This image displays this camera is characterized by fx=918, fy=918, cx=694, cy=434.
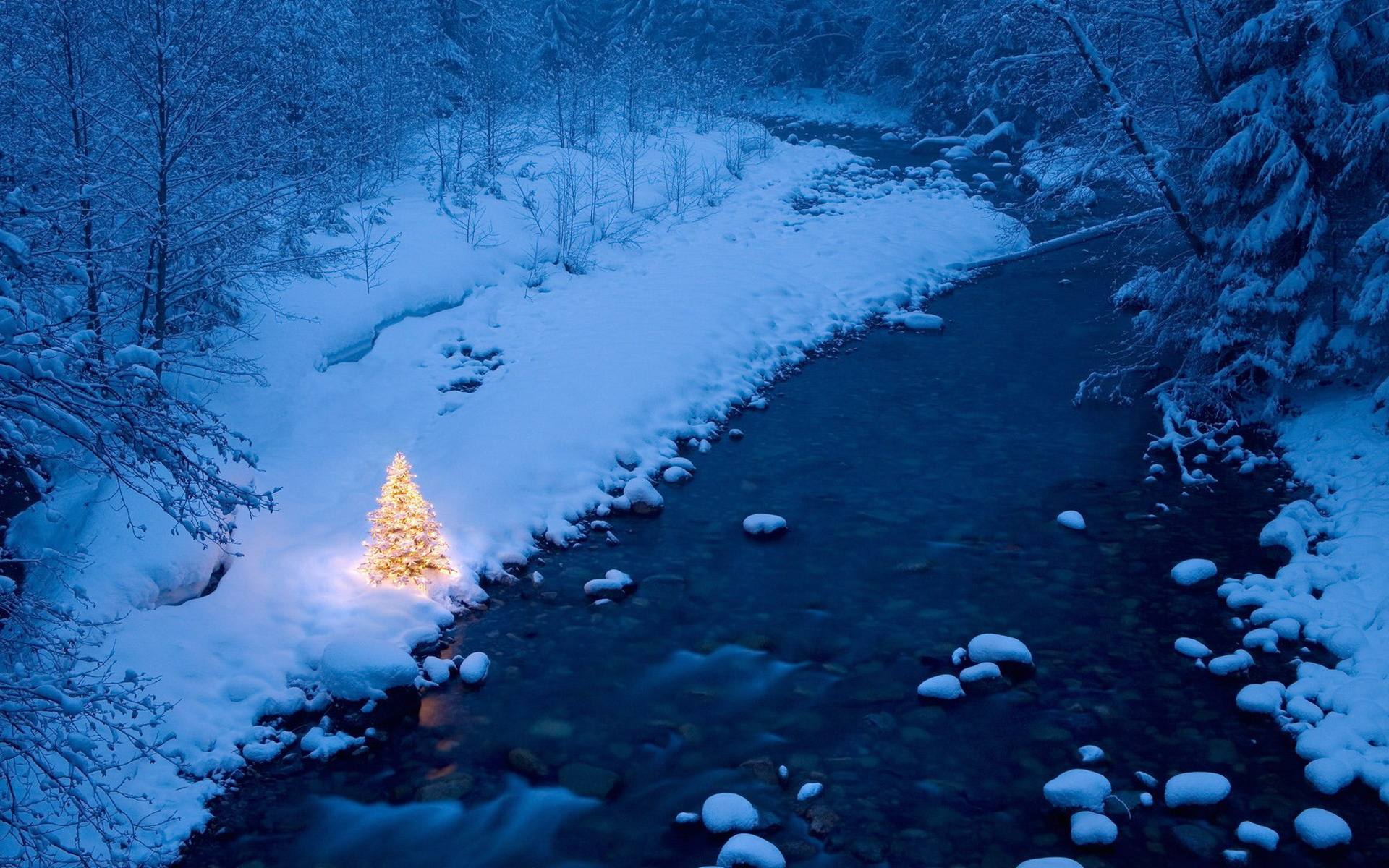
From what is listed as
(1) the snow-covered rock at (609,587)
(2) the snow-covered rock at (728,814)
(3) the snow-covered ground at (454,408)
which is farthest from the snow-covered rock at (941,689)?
(3) the snow-covered ground at (454,408)

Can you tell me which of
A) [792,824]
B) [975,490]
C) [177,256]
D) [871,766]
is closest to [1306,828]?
[871,766]

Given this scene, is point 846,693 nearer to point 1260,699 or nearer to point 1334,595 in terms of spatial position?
point 1260,699

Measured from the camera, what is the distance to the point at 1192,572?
8281 mm

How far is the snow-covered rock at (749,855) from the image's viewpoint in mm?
5449

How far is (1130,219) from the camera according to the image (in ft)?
41.7

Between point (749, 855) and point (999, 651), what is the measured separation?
2844 millimetres

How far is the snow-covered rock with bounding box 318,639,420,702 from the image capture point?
6953mm

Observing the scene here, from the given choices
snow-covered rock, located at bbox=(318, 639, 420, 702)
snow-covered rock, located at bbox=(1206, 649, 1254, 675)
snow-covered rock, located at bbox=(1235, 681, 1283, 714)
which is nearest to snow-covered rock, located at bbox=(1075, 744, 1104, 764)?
snow-covered rock, located at bbox=(1235, 681, 1283, 714)

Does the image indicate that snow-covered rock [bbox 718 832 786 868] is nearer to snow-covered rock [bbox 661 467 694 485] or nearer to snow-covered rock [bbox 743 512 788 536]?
snow-covered rock [bbox 743 512 788 536]

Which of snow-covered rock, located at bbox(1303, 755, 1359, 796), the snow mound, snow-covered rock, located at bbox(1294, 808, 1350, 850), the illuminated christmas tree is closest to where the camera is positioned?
snow-covered rock, located at bbox(1294, 808, 1350, 850)

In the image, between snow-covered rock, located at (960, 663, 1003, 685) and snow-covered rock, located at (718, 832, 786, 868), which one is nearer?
snow-covered rock, located at (718, 832, 786, 868)

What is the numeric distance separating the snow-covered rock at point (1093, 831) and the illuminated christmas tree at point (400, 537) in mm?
5583

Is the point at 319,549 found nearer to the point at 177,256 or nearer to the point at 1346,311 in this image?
the point at 177,256

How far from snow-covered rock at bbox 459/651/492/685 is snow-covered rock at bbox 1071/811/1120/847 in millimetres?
4394
